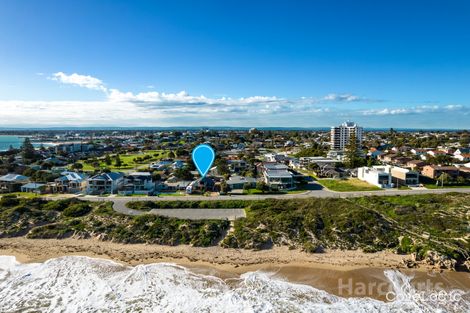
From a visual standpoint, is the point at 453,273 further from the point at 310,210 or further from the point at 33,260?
the point at 33,260

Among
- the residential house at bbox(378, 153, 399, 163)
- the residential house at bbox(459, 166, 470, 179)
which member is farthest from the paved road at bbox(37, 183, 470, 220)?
the residential house at bbox(378, 153, 399, 163)

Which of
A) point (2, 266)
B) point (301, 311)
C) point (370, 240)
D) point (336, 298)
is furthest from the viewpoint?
point (370, 240)

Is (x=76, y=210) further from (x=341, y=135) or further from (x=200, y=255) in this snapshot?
(x=341, y=135)

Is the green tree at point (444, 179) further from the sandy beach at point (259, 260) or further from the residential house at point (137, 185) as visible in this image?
the residential house at point (137, 185)

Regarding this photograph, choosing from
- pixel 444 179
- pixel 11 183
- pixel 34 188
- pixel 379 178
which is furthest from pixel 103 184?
pixel 444 179

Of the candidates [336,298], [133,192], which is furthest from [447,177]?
[133,192]

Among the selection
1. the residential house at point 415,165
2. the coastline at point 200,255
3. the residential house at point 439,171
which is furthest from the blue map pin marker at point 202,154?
the residential house at point 415,165
